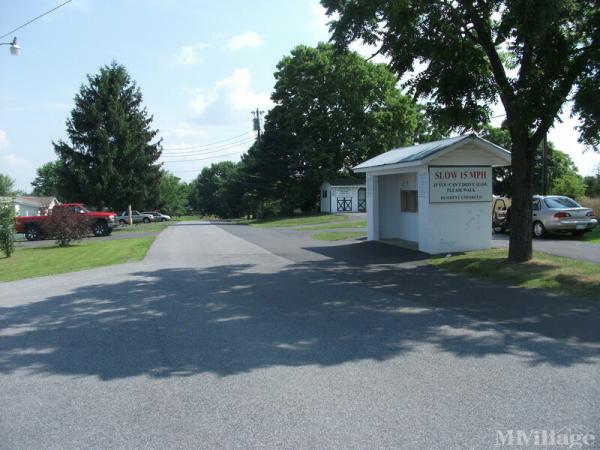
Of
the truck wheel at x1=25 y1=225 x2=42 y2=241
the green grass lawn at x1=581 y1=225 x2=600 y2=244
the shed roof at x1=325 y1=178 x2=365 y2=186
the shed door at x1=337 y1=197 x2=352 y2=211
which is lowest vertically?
the green grass lawn at x1=581 y1=225 x2=600 y2=244

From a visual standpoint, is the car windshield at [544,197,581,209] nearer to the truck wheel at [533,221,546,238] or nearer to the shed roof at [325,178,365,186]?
the truck wheel at [533,221,546,238]

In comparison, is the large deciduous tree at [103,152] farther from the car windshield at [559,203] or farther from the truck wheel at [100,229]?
the car windshield at [559,203]

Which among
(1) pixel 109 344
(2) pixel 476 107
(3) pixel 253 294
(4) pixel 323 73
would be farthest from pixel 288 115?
(1) pixel 109 344

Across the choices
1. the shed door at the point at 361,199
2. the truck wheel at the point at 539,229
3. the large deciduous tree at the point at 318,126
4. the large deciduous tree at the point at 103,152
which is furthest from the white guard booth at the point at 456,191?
the large deciduous tree at the point at 318,126

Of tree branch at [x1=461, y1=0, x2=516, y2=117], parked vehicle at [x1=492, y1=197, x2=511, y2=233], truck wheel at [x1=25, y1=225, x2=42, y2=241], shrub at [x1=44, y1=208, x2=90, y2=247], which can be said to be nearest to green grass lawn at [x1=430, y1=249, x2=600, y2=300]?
tree branch at [x1=461, y1=0, x2=516, y2=117]

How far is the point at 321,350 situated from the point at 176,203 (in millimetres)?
106236

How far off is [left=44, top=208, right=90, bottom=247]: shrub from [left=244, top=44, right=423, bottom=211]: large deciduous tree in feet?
94.2

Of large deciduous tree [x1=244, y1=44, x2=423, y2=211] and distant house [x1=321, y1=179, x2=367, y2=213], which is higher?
large deciduous tree [x1=244, y1=44, x2=423, y2=211]

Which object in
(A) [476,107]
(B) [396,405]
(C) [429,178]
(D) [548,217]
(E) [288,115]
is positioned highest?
(E) [288,115]

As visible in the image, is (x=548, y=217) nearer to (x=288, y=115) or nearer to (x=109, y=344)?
(x=109, y=344)

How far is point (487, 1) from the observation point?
37.8 ft

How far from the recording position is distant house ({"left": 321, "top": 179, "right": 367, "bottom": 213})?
49.5 m

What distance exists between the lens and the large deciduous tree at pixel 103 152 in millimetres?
38344

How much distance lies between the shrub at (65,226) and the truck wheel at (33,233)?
6.56m
